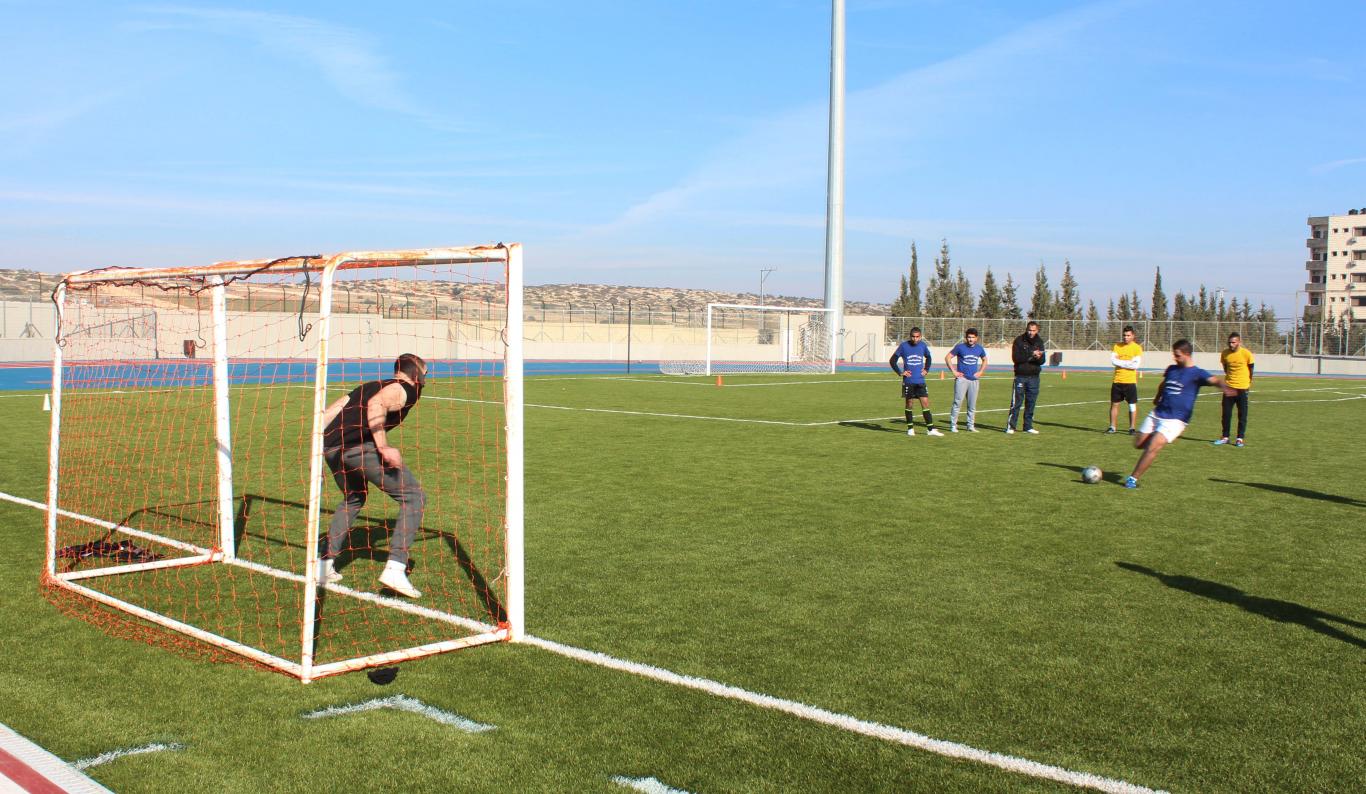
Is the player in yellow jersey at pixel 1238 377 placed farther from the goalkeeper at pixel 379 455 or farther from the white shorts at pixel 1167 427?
the goalkeeper at pixel 379 455

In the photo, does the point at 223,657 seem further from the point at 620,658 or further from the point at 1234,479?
the point at 1234,479

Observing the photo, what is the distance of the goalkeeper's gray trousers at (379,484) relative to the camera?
705 cm

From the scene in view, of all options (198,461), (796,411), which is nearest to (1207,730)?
(198,461)

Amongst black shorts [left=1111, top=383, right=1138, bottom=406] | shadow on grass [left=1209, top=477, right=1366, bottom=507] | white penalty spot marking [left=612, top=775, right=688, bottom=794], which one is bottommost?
white penalty spot marking [left=612, top=775, right=688, bottom=794]

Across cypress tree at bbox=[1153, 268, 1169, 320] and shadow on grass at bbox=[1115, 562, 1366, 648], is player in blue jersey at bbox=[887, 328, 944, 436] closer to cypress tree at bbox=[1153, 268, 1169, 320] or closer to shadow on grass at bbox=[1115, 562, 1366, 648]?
shadow on grass at bbox=[1115, 562, 1366, 648]

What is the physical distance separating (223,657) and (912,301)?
87.4m

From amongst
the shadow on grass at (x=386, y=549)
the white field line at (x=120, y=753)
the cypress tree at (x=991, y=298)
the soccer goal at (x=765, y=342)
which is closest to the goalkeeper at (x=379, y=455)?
the shadow on grass at (x=386, y=549)

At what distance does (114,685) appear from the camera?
5.32m

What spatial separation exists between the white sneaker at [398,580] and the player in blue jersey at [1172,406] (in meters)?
8.25

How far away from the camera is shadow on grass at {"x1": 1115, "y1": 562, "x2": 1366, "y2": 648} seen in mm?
6336

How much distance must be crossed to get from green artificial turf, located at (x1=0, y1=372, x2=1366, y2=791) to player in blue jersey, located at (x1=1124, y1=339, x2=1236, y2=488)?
1.94 feet

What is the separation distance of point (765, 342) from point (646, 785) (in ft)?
180

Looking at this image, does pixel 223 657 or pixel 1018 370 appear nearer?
pixel 223 657

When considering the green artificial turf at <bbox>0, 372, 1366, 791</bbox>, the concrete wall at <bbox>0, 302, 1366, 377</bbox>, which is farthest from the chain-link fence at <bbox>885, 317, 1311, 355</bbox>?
the green artificial turf at <bbox>0, 372, 1366, 791</bbox>
